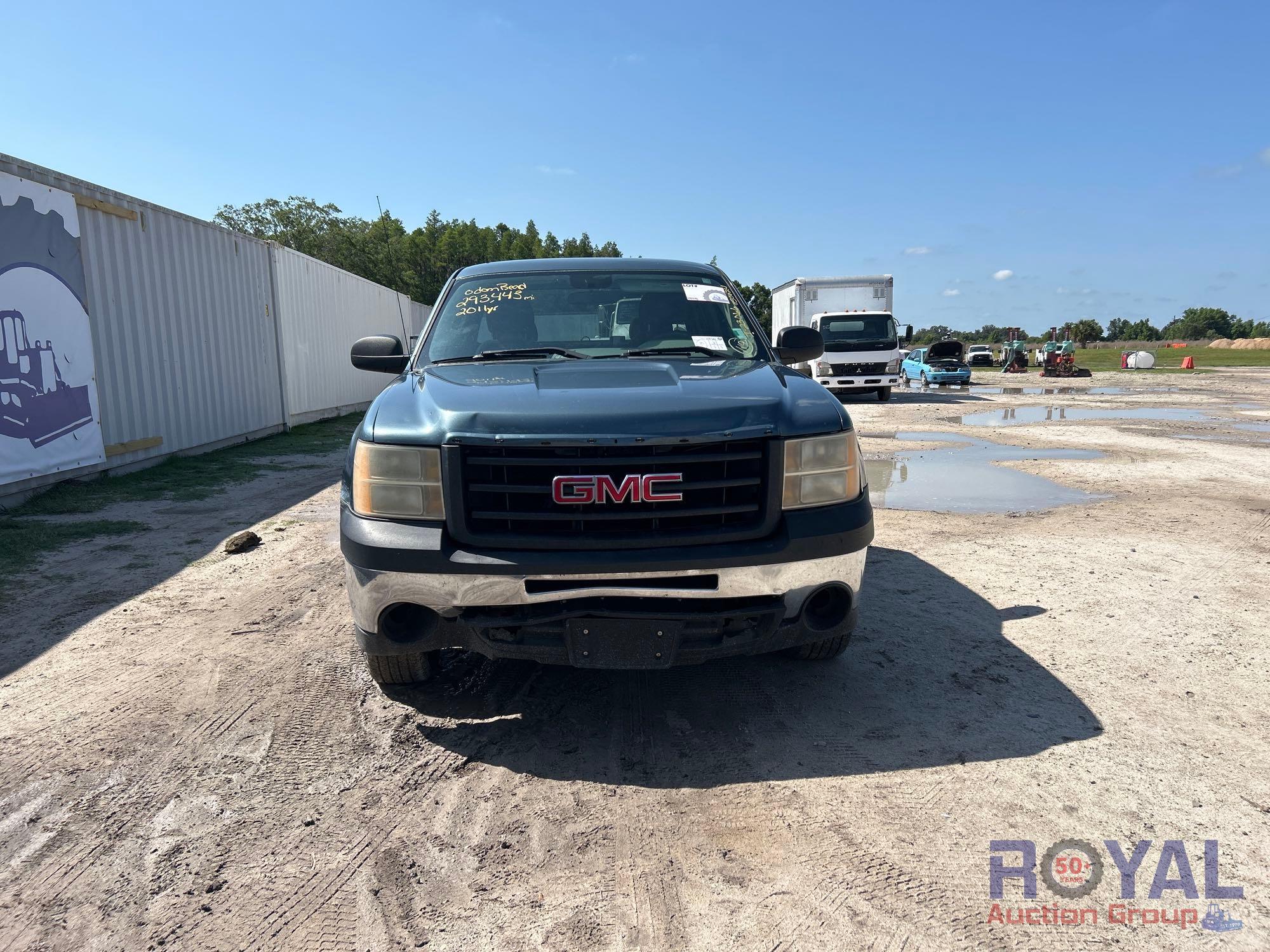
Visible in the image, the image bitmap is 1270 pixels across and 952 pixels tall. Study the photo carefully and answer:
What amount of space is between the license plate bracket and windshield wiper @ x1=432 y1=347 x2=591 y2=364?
145cm

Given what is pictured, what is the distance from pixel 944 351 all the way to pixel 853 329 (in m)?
8.67

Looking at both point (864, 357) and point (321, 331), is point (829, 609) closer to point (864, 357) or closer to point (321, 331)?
point (321, 331)

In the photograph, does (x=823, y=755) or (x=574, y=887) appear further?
(x=823, y=755)

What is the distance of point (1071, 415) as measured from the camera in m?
16.9

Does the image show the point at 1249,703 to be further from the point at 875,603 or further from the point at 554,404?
the point at 554,404

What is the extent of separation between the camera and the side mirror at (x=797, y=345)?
4.44 metres

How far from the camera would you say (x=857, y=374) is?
2152 cm

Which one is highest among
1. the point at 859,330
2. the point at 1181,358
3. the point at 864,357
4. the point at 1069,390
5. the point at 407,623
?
the point at 859,330

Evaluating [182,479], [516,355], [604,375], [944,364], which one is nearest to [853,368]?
[944,364]

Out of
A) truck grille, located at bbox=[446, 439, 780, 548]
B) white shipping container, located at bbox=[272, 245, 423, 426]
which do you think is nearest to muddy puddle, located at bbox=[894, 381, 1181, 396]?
white shipping container, located at bbox=[272, 245, 423, 426]

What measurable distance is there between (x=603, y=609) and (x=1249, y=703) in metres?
2.74

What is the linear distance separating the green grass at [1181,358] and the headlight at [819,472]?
40.9m


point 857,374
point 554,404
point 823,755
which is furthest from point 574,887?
point 857,374

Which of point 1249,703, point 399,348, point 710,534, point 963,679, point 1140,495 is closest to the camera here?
point 710,534
